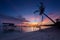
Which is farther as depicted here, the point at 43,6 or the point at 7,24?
the point at 7,24

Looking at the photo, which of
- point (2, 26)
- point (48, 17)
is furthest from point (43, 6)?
point (2, 26)

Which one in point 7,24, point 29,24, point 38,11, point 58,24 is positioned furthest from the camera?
point 29,24

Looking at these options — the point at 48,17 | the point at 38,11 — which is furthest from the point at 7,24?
the point at 48,17

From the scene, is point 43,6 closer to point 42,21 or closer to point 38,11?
point 38,11

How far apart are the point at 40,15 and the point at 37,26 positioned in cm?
186

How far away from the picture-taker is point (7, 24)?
13.2 metres

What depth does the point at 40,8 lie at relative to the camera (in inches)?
475

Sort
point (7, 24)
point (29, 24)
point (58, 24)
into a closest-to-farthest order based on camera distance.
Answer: point (58, 24), point (7, 24), point (29, 24)

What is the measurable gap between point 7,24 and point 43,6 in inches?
190

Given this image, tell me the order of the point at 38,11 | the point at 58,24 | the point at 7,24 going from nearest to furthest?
the point at 58,24 → the point at 38,11 → the point at 7,24

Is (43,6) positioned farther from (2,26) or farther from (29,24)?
(2,26)

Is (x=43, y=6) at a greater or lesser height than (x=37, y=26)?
greater

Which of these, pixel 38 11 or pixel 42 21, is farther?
pixel 42 21

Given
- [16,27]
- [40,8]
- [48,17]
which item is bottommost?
[16,27]
